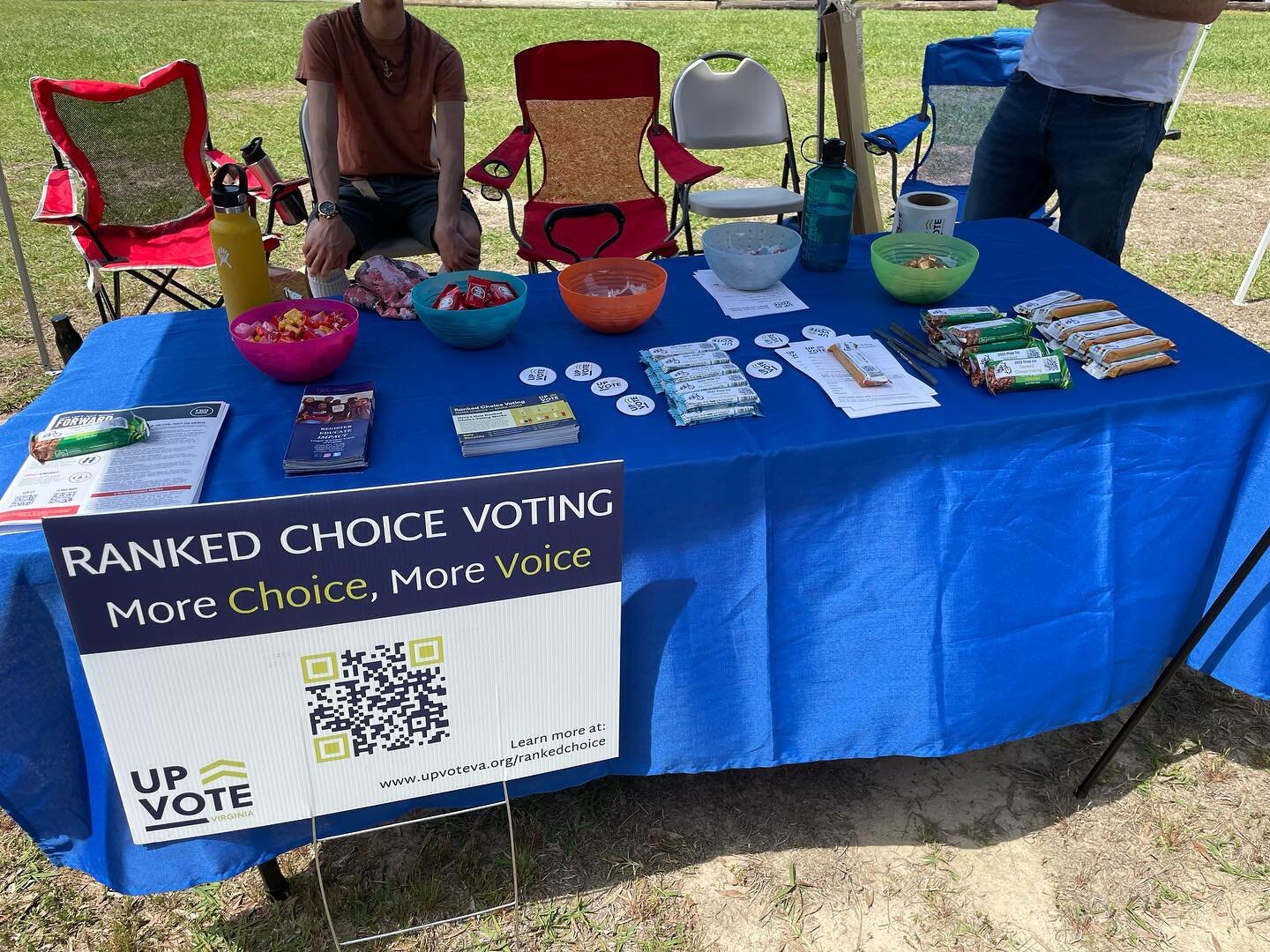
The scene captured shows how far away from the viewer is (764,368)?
1.78 m

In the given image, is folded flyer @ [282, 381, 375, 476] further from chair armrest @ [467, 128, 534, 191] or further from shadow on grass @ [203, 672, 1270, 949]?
chair armrest @ [467, 128, 534, 191]

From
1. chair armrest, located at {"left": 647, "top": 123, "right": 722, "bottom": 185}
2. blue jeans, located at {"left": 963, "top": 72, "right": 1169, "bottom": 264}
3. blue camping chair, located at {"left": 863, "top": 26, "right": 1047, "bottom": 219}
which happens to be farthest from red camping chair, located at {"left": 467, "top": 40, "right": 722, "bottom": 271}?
blue camping chair, located at {"left": 863, "top": 26, "right": 1047, "bottom": 219}

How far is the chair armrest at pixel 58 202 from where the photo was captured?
3.19m

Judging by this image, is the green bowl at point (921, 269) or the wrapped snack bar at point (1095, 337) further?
the green bowl at point (921, 269)

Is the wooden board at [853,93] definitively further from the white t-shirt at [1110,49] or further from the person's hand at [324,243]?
the person's hand at [324,243]

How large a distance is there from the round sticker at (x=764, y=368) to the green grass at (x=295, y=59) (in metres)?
2.84

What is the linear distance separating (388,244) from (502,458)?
203 cm

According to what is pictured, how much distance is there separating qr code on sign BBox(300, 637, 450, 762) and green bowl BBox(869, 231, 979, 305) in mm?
1266

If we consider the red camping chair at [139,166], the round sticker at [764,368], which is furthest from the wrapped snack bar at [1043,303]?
the red camping chair at [139,166]

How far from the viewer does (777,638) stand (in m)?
1.68

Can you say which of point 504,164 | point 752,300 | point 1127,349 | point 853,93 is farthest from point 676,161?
point 1127,349

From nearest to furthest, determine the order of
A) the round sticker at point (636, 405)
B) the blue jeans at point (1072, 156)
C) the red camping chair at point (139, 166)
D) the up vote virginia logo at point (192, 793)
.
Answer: the up vote virginia logo at point (192, 793), the round sticker at point (636, 405), the blue jeans at point (1072, 156), the red camping chair at point (139, 166)

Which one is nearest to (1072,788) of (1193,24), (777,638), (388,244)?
(777,638)

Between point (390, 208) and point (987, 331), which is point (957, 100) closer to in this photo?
point (390, 208)
